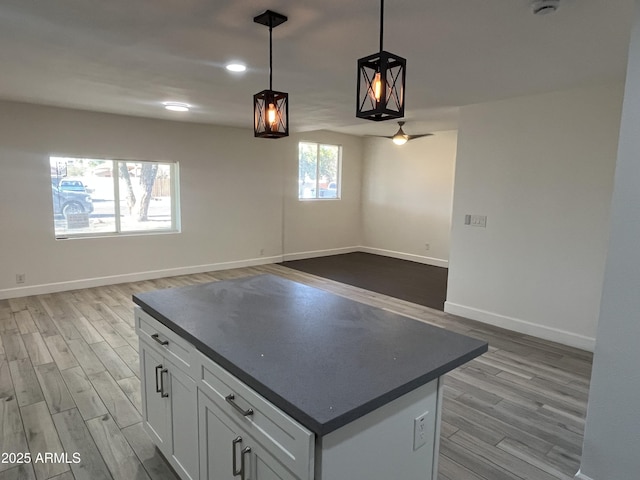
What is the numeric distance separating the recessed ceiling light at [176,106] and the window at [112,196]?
4.28ft

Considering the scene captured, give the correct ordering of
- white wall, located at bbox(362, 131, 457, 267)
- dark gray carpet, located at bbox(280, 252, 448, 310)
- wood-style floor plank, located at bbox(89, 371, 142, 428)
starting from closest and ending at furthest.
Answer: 1. wood-style floor plank, located at bbox(89, 371, 142, 428)
2. dark gray carpet, located at bbox(280, 252, 448, 310)
3. white wall, located at bbox(362, 131, 457, 267)

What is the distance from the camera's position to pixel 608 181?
138 inches

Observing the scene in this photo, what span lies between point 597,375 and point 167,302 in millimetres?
2144

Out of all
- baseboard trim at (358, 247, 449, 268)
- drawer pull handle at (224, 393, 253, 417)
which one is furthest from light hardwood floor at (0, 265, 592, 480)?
baseboard trim at (358, 247, 449, 268)

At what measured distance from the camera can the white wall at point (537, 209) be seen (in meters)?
3.58

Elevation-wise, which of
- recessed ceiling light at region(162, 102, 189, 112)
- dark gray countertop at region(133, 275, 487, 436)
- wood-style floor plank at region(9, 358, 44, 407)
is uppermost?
recessed ceiling light at region(162, 102, 189, 112)

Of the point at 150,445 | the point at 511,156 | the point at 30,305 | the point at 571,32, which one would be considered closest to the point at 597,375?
the point at 571,32

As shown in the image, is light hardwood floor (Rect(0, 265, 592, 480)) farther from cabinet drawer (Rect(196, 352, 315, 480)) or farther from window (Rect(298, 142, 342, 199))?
window (Rect(298, 142, 342, 199))

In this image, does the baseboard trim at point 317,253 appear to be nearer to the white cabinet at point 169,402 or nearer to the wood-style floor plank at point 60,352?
the wood-style floor plank at point 60,352

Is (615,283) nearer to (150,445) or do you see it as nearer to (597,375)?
(597,375)

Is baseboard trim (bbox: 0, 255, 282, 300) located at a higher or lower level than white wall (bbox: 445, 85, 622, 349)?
lower

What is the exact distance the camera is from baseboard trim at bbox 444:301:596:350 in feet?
12.3

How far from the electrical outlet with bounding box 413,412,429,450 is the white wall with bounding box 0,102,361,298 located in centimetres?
541

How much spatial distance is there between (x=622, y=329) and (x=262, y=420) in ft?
5.41
